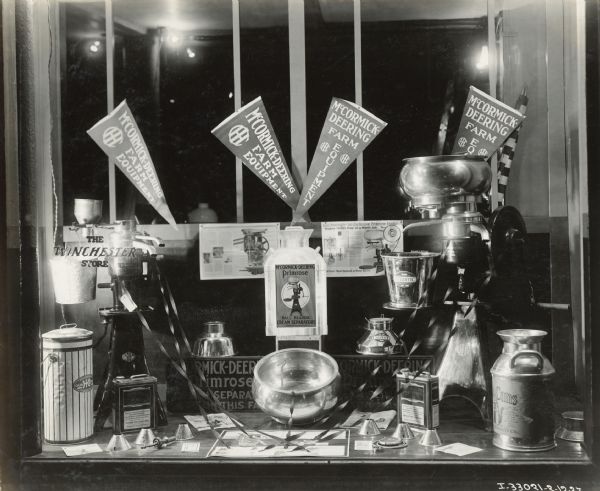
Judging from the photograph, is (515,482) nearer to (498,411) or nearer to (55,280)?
(498,411)

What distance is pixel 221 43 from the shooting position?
4121 millimetres

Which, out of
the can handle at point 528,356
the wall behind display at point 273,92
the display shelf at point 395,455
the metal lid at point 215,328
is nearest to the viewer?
the display shelf at point 395,455

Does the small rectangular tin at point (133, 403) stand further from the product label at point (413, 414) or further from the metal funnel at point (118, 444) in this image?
the product label at point (413, 414)

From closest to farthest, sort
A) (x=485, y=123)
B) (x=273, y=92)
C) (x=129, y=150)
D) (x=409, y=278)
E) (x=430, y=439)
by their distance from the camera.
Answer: (x=430, y=439) → (x=409, y=278) → (x=485, y=123) → (x=129, y=150) → (x=273, y=92)

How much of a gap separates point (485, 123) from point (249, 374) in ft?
5.78

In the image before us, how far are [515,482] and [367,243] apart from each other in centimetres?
138

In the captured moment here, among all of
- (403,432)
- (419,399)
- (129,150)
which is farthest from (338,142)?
(403,432)

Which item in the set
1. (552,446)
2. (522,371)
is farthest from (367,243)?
(552,446)

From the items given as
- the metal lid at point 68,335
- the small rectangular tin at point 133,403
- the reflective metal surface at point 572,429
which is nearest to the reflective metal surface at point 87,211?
the metal lid at point 68,335

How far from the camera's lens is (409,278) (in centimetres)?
300

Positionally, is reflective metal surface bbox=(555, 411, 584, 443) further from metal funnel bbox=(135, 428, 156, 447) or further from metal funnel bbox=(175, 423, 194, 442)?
metal funnel bbox=(135, 428, 156, 447)

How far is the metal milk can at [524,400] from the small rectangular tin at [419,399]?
10.4 inches

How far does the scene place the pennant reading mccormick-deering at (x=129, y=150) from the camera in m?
3.43

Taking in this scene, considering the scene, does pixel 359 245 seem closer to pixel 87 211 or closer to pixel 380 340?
pixel 380 340
